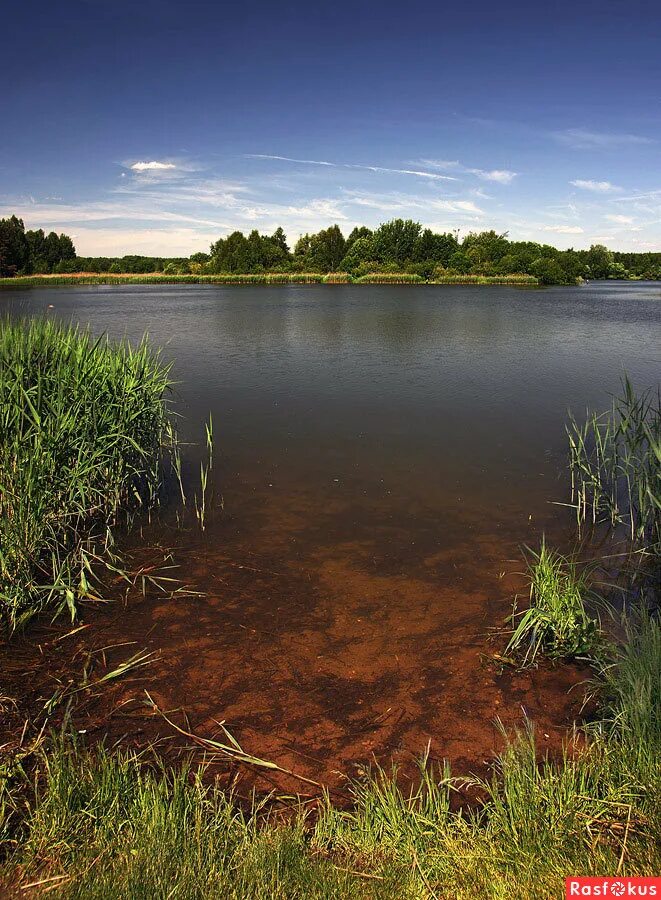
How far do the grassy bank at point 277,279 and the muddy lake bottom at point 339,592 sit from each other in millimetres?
53314

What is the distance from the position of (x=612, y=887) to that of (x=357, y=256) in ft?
259

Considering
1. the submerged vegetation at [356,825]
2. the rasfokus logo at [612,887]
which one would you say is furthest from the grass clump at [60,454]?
the rasfokus logo at [612,887]

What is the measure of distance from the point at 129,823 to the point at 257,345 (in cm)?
1696

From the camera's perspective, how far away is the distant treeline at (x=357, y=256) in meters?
69.6

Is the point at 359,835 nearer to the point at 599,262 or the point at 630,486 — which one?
the point at 630,486

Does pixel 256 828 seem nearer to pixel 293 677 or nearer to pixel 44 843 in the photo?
pixel 44 843

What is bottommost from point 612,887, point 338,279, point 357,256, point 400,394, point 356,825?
point 356,825

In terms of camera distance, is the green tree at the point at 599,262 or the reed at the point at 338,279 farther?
the green tree at the point at 599,262

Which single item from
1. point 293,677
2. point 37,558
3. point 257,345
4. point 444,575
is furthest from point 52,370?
point 257,345

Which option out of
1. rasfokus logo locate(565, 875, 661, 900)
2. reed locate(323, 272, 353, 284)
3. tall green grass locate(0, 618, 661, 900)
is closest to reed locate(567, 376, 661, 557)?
tall green grass locate(0, 618, 661, 900)

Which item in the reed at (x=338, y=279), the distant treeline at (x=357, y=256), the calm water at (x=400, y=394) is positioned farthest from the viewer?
the distant treeline at (x=357, y=256)

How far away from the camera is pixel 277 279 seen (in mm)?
63531

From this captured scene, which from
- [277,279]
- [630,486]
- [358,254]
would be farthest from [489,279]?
[630,486]

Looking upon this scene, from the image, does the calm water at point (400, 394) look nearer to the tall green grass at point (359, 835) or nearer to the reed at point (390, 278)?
the tall green grass at point (359, 835)
